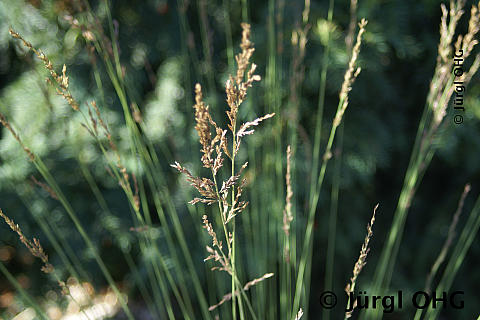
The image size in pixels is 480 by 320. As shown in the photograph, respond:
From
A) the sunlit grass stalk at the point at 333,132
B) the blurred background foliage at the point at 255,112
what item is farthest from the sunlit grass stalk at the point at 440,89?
the blurred background foliage at the point at 255,112

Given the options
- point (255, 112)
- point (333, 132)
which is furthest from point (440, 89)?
point (255, 112)

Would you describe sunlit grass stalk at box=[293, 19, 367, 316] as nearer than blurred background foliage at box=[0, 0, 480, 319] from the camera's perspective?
Yes

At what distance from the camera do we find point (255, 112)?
5.11ft

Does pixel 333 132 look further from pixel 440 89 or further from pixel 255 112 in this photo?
pixel 255 112

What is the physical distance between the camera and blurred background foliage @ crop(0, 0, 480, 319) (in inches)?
60.5

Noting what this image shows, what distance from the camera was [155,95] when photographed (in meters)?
1.69

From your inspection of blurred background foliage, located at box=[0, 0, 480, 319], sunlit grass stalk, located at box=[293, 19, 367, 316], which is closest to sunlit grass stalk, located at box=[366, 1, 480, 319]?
sunlit grass stalk, located at box=[293, 19, 367, 316]

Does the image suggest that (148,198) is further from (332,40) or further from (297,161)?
(332,40)

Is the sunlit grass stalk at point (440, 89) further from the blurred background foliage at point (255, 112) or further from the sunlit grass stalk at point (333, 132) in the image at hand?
the blurred background foliage at point (255, 112)

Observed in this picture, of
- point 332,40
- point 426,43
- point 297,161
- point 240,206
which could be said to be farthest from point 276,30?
point 240,206

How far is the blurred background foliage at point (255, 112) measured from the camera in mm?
1537

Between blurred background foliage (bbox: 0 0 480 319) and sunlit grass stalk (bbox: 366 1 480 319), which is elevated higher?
blurred background foliage (bbox: 0 0 480 319)

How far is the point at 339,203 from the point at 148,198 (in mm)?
826

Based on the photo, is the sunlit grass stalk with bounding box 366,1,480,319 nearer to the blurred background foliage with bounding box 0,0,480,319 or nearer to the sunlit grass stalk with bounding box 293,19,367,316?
the sunlit grass stalk with bounding box 293,19,367,316
